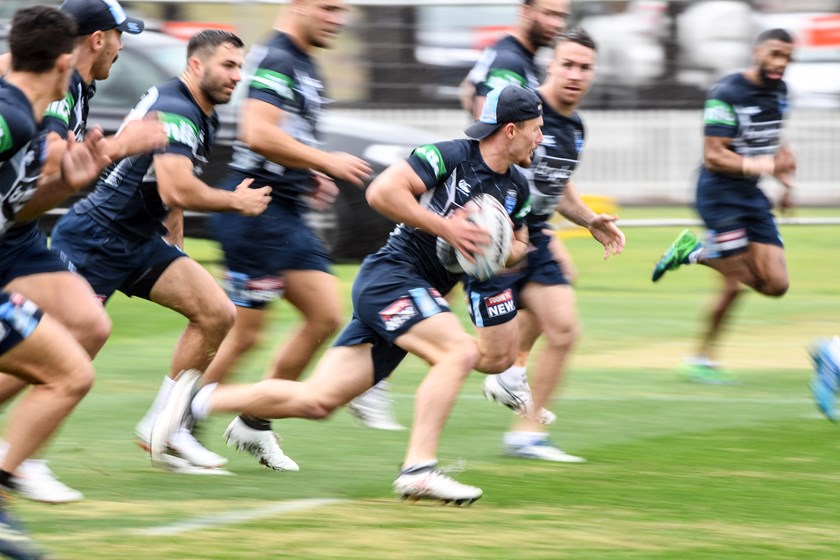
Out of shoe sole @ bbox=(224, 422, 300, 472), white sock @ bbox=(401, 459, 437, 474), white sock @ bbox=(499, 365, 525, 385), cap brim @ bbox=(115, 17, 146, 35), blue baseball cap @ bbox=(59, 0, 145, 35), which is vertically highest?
blue baseball cap @ bbox=(59, 0, 145, 35)

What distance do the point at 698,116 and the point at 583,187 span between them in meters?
1.74

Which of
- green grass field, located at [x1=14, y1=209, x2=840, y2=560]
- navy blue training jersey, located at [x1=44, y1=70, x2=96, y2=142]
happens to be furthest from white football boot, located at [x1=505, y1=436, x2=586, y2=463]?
navy blue training jersey, located at [x1=44, y1=70, x2=96, y2=142]

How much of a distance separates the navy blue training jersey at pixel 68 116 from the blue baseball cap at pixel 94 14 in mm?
224

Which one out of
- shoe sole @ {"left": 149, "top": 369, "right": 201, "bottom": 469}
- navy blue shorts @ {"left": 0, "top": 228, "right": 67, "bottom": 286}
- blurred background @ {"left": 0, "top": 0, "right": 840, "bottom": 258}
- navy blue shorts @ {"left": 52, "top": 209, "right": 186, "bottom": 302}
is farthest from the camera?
blurred background @ {"left": 0, "top": 0, "right": 840, "bottom": 258}

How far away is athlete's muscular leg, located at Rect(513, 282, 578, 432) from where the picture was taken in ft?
25.8

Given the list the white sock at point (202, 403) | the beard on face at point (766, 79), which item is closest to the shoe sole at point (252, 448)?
the white sock at point (202, 403)

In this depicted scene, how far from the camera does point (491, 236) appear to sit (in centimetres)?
664

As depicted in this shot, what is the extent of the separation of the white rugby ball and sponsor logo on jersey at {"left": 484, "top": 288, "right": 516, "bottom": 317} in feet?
2.25

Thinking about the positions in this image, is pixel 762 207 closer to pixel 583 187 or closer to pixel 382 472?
pixel 382 472

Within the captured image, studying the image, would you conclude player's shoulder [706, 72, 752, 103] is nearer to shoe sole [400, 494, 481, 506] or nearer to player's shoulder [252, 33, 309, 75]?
player's shoulder [252, 33, 309, 75]

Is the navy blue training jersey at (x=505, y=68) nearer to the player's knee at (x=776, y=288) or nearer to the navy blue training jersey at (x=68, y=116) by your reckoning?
the navy blue training jersey at (x=68, y=116)

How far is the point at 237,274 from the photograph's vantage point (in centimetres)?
Result: 755

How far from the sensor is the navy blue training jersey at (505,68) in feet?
27.6

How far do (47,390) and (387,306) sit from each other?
4.96 feet
